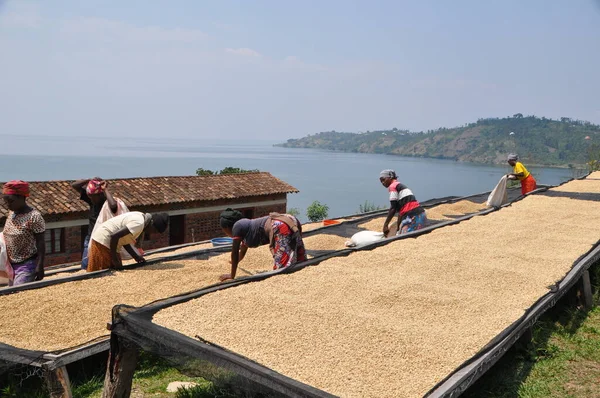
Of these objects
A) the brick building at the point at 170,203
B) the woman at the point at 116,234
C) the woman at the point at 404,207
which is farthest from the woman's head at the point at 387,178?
the brick building at the point at 170,203

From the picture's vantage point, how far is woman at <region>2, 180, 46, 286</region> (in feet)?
14.4

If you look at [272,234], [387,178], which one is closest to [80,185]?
[272,234]

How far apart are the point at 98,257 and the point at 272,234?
1.75m

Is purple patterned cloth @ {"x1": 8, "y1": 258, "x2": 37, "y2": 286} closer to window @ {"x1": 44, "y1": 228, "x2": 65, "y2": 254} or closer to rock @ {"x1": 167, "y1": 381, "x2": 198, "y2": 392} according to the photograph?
rock @ {"x1": 167, "y1": 381, "x2": 198, "y2": 392}

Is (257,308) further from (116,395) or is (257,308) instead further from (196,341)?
(116,395)

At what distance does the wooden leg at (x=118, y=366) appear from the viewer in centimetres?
290

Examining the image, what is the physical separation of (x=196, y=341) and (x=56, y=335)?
1.52m

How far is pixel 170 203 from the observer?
1396cm

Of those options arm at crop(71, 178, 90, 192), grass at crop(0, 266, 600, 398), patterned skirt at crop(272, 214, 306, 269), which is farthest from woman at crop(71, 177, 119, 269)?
patterned skirt at crop(272, 214, 306, 269)

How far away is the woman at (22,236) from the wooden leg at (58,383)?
1.54 m

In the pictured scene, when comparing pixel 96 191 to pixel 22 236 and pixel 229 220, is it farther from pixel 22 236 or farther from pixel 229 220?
pixel 229 220

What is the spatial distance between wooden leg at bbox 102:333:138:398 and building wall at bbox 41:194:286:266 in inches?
353

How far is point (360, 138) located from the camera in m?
191

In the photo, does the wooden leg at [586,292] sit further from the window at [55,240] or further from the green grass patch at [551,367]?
the window at [55,240]
